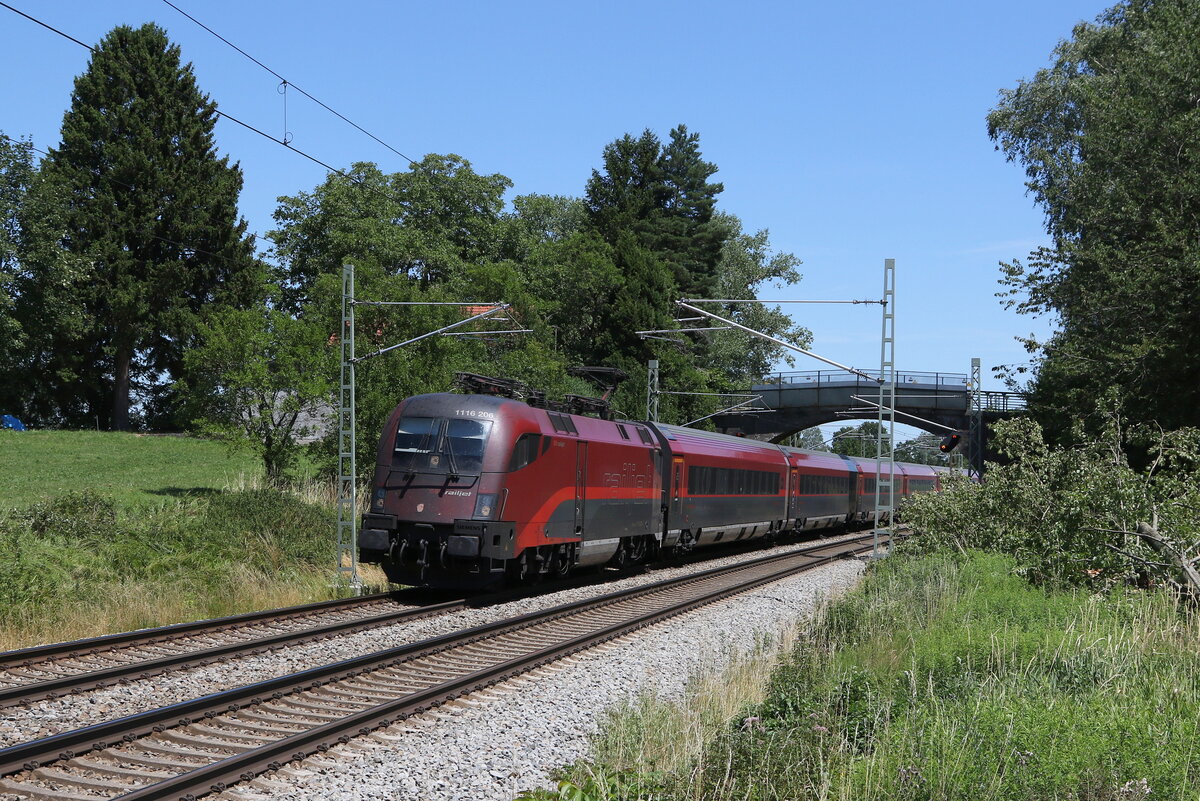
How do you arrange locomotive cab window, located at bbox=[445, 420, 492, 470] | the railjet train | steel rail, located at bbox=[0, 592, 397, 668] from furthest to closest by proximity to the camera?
locomotive cab window, located at bbox=[445, 420, 492, 470], the railjet train, steel rail, located at bbox=[0, 592, 397, 668]

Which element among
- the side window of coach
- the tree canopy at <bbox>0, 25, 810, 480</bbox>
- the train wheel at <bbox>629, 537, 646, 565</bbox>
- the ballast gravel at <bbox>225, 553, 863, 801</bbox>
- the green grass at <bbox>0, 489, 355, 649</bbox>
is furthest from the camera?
the tree canopy at <bbox>0, 25, 810, 480</bbox>

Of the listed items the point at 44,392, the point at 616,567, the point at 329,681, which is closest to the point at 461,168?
the point at 44,392

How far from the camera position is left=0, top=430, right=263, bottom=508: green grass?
34.8 m

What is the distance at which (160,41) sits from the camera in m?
57.1

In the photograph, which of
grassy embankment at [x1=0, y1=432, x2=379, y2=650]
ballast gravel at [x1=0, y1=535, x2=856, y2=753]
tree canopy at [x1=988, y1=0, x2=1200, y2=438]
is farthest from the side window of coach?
tree canopy at [x1=988, y1=0, x2=1200, y2=438]

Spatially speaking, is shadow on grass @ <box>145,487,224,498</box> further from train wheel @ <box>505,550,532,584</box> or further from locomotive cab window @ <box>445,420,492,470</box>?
locomotive cab window @ <box>445,420,492,470</box>

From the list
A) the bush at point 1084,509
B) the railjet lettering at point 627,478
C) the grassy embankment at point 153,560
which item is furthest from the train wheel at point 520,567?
the bush at point 1084,509

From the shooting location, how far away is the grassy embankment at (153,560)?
14008 mm

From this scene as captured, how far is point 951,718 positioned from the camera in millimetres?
6465

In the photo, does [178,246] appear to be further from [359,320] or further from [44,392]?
[359,320]

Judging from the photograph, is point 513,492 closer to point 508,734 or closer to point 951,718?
point 508,734

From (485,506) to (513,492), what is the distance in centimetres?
60

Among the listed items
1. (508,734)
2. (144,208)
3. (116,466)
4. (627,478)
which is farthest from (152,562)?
(144,208)

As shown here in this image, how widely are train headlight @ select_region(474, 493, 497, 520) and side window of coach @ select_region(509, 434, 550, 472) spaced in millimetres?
580
